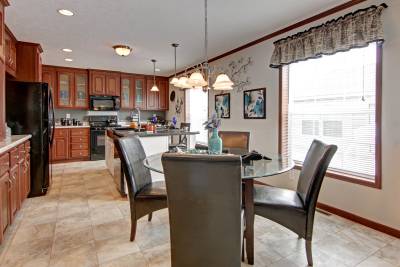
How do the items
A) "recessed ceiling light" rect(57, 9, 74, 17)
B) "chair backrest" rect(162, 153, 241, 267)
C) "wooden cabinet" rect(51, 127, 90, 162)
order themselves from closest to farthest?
"chair backrest" rect(162, 153, 241, 267), "recessed ceiling light" rect(57, 9, 74, 17), "wooden cabinet" rect(51, 127, 90, 162)

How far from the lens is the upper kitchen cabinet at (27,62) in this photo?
13.2 feet

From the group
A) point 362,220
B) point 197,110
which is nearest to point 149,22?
point 197,110

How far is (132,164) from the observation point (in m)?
2.21

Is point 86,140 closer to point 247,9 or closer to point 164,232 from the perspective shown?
point 164,232

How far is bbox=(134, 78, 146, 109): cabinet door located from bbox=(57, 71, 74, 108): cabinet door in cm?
164

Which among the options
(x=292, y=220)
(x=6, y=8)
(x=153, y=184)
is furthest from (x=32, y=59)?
(x=292, y=220)

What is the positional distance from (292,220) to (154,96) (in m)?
6.00

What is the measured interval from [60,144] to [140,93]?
2464 mm

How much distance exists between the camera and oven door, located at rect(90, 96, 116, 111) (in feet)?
21.0

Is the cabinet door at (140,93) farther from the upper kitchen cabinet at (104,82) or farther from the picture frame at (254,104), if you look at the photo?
the picture frame at (254,104)

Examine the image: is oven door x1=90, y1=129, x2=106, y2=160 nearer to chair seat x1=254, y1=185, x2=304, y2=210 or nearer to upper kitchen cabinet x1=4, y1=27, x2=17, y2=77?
upper kitchen cabinet x1=4, y1=27, x2=17, y2=77

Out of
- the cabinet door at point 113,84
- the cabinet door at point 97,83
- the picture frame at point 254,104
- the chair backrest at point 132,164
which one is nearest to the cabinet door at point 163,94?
the cabinet door at point 113,84

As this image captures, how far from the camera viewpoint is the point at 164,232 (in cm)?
241

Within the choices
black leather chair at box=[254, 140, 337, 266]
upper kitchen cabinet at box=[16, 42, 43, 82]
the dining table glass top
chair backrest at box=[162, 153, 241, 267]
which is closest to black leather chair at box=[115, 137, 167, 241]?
the dining table glass top
